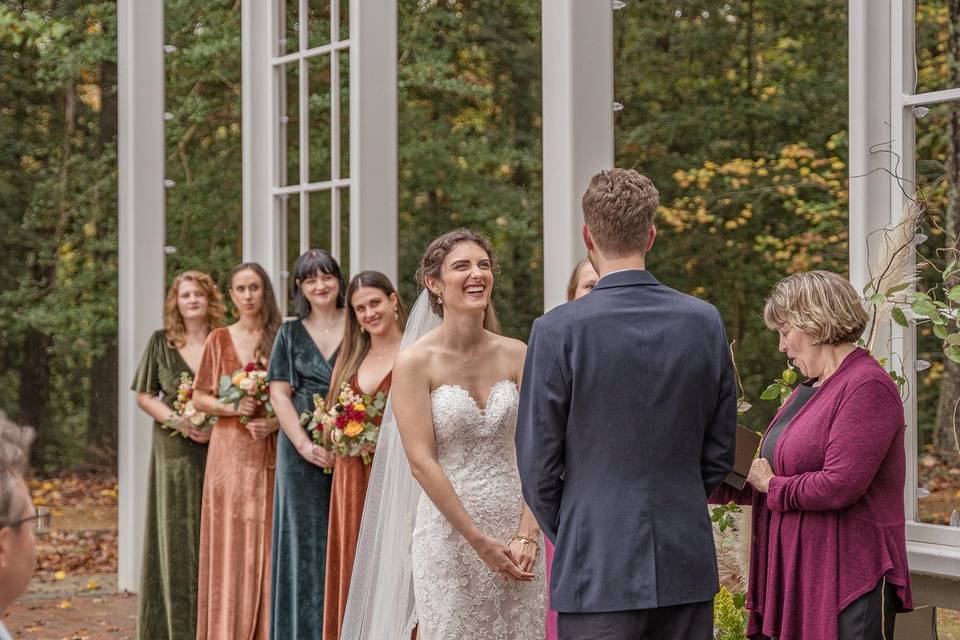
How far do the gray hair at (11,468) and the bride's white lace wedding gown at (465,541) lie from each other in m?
1.90

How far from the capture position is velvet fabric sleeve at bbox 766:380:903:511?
2877 mm

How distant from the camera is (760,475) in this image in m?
3.12

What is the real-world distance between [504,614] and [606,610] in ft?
3.63

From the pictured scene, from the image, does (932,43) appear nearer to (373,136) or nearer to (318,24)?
(318,24)

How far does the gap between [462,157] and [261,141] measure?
5.20 meters

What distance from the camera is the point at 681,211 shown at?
425 inches

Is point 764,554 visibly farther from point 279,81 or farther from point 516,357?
point 279,81

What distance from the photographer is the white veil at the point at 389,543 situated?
3902 millimetres

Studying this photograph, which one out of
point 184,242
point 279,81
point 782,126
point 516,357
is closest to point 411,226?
point 184,242

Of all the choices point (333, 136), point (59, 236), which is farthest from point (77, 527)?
point (333, 136)

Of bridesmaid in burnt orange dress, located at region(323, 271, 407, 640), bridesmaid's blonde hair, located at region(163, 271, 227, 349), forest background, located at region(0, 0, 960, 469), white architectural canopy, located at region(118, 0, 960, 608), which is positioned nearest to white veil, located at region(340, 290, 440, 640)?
bridesmaid in burnt orange dress, located at region(323, 271, 407, 640)

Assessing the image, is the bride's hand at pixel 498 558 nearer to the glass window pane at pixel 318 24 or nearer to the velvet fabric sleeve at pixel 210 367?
the velvet fabric sleeve at pixel 210 367

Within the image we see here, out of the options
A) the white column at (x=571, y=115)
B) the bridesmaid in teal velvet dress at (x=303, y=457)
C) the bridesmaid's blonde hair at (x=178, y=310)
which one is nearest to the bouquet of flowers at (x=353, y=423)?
the bridesmaid in teal velvet dress at (x=303, y=457)

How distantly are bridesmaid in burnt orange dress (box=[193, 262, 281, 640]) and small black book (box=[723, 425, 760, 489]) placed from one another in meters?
2.50
